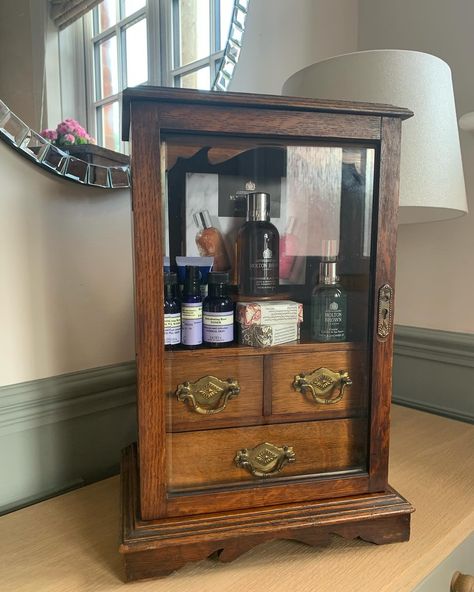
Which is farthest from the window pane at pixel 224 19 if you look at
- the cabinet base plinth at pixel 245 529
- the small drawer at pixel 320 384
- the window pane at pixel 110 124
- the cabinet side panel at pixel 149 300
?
the cabinet base plinth at pixel 245 529

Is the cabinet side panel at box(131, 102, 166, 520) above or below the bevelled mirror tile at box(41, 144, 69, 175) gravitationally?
below

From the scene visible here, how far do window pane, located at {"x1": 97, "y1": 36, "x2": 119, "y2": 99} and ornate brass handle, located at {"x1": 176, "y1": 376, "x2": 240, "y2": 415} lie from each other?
0.48 metres

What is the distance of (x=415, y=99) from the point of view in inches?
29.8

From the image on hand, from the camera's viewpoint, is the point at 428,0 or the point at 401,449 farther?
the point at 428,0

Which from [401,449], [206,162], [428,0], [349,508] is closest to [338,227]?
[206,162]

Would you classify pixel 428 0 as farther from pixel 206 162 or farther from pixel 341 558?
pixel 341 558

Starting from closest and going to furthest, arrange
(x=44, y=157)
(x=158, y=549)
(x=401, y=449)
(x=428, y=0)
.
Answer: (x=158, y=549)
(x=44, y=157)
(x=401, y=449)
(x=428, y=0)

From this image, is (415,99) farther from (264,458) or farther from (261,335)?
(264,458)

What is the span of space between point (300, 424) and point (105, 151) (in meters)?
0.51

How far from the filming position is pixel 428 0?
3.44ft

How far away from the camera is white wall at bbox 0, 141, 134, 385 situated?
0.66 metres

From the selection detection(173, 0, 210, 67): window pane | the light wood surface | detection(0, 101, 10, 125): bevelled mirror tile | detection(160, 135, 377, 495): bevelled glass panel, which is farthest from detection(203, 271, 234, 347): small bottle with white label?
detection(173, 0, 210, 67): window pane

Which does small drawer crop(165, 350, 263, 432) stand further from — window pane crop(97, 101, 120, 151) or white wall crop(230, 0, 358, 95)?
white wall crop(230, 0, 358, 95)

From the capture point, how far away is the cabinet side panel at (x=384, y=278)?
0.55 meters
